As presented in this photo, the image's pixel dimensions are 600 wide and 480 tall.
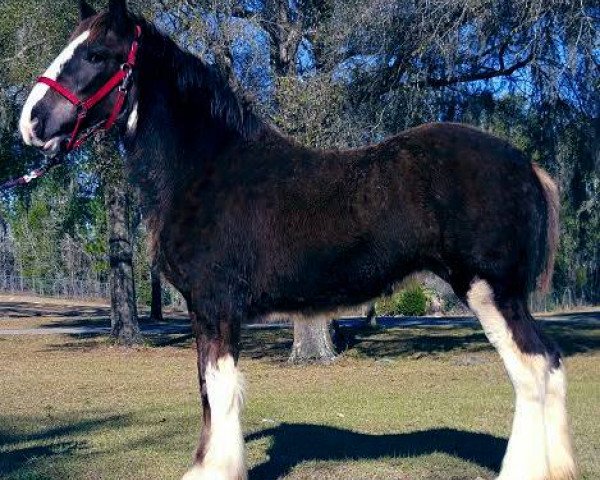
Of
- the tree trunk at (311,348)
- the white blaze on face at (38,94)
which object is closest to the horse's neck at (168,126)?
the white blaze on face at (38,94)

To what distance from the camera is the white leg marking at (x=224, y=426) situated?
4.78 meters

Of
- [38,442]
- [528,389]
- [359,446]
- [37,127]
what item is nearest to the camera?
[528,389]

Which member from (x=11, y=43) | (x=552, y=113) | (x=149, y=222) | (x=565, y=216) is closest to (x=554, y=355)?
(x=149, y=222)

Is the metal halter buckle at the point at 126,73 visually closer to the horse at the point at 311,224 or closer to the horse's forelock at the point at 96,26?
the horse at the point at 311,224

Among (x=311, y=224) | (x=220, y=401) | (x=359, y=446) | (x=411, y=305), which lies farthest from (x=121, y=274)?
(x=411, y=305)

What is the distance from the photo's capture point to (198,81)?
542cm

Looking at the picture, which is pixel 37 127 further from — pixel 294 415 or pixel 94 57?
pixel 294 415

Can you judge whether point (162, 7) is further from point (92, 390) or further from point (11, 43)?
point (92, 390)

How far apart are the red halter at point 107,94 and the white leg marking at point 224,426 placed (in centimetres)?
172

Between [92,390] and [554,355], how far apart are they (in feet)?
33.1

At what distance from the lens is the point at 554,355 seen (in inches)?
191

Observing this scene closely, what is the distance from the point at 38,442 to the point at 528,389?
5151mm

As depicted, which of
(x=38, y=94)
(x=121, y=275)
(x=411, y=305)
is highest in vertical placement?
(x=38, y=94)

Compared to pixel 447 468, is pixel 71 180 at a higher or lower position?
higher
